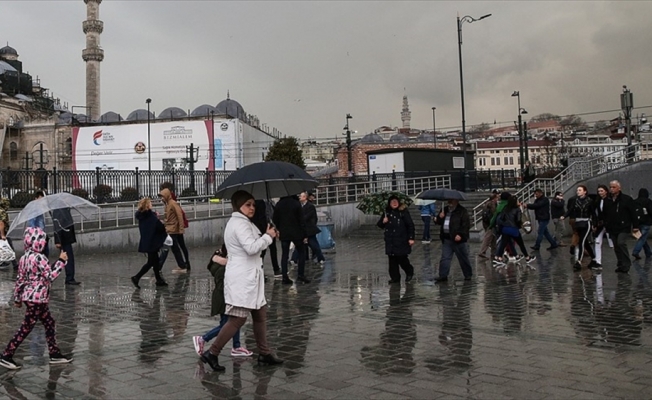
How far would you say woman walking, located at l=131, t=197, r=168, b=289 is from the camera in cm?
1241

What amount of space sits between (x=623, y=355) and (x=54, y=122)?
277 ft

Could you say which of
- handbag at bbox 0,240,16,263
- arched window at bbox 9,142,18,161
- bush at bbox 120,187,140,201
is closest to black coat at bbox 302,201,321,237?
A: handbag at bbox 0,240,16,263

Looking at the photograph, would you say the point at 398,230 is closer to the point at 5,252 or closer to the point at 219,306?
the point at 219,306

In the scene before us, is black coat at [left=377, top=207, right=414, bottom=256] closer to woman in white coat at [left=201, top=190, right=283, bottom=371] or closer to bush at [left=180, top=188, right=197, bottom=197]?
woman in white coat at [left=201, top=190, right=283, bottom=371]

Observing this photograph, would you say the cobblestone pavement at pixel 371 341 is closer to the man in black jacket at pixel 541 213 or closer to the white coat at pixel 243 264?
the white coat at pixel 243 264

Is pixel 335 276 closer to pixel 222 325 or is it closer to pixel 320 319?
pixel 320 319

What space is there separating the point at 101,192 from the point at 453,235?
16332mm

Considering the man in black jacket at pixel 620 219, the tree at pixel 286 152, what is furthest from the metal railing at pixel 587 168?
the tree at pixel 286 152

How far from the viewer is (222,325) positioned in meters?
6.84

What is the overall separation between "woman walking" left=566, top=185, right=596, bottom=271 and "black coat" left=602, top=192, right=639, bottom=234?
0.71 metres

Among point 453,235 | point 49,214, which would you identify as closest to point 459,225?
point 453,235

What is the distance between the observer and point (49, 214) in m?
10.8

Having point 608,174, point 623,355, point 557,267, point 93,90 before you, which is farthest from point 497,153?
point 623,355

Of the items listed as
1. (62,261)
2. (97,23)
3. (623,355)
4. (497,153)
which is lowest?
(623,355)
